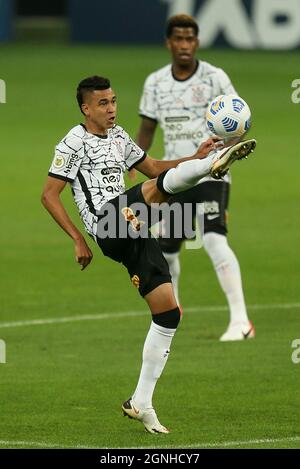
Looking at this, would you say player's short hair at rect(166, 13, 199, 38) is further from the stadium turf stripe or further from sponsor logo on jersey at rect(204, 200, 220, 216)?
the stadium turf stripe

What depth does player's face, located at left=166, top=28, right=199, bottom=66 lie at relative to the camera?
14.1m

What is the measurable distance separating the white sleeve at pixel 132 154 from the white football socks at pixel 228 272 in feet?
10.4

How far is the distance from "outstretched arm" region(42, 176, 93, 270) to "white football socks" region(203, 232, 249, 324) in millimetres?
3689

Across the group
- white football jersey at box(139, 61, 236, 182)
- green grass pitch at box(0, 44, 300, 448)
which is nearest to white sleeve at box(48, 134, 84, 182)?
green grass pitch at box(0, 44, 300, 448)

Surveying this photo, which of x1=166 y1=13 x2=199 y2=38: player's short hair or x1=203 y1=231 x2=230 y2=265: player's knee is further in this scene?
x1=166 y1=13 x2=199 y2=38: player's short hair

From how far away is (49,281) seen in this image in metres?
16.7

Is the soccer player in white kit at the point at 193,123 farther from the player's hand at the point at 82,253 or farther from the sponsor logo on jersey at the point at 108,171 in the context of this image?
the player's hand at the point at 82,253

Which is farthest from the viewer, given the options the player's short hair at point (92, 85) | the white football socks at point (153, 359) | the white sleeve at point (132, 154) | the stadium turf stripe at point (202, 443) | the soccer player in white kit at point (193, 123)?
the soccer player in white kit at point (193, 123)

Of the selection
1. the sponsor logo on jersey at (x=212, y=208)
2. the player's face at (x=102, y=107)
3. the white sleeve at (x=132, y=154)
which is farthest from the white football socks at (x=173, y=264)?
the player's face at (x=102, y=107)

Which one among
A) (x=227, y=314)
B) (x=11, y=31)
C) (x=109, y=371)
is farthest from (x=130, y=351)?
(x=11, y=31)

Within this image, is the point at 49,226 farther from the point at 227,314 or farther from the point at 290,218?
the point at 227,314

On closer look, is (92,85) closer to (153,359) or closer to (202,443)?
(153,359)

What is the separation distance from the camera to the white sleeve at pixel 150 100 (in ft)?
47.5
